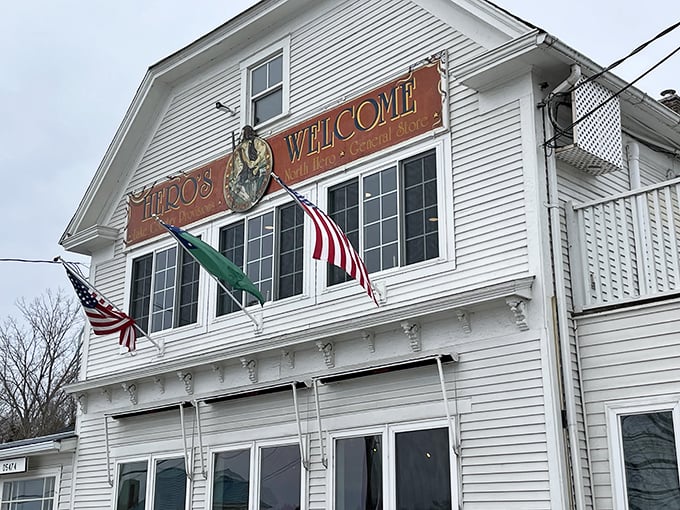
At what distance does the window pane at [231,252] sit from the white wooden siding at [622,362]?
626cm

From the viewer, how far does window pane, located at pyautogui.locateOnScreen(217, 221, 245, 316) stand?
14.8m

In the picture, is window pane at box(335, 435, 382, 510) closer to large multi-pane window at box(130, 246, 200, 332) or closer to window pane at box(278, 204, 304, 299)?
window pane at box(278, 204, 304, 299)

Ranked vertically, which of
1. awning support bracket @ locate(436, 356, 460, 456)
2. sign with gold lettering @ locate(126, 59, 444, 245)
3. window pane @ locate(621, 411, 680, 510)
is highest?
sign with gold lettering @ locate(126, 59, 444, 245)

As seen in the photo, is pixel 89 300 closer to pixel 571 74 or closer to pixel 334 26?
pixel 334 26

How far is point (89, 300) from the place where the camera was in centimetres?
1505

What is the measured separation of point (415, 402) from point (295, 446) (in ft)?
7.58

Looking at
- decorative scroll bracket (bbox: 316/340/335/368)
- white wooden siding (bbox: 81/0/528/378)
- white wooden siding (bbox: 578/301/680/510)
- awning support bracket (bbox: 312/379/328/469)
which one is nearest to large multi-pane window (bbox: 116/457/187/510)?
white wooden siding (bbox: 81/0/528/378)

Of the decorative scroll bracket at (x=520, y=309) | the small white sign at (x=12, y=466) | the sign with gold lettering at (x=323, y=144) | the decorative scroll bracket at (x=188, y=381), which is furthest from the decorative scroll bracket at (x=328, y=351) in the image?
the small white sign at (x=12, y=466)

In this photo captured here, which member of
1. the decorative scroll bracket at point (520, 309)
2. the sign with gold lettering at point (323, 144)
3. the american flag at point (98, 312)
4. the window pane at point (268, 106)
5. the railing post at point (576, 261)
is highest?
the window pane at point (268, 106)

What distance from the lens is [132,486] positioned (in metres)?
15.7

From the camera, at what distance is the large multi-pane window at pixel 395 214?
12.2 meters

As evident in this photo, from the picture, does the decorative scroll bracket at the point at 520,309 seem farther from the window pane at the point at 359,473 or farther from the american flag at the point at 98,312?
the american flag at the point at 98,312

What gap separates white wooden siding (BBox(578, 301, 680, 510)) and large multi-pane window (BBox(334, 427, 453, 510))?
1.83 metres

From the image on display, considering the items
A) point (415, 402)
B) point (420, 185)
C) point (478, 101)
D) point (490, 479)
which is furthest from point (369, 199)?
point (490, 479)
